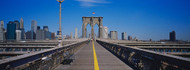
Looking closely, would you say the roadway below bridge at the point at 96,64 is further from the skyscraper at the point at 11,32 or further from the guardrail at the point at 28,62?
the skyscraper at the point at 11,32

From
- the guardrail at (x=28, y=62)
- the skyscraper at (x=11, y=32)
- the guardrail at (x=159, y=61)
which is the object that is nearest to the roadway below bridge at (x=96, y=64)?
the guardrail at (x=159, y=61)

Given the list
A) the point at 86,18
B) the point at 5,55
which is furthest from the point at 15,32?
the point at 5,55

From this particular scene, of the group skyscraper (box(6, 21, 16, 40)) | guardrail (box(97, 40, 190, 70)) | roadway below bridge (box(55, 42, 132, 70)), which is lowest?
roadway below bridge (box(55, 42, 132, 70))

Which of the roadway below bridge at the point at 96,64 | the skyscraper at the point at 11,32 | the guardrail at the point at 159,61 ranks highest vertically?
the skyscraper at the point at 11,32

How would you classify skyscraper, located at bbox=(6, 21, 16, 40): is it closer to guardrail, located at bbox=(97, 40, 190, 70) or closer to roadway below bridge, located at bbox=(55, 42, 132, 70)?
roadway below bridge, located at bbox=(55, 42, 132, 70)

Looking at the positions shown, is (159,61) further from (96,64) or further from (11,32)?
(11,32)

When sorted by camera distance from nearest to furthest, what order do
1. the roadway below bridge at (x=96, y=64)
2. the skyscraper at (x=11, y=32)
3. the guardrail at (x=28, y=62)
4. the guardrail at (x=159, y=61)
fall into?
the guardrail at (x=28, y=62)
the guardrail at (x=159, y=61)
the roadway below bridge at (x=96, y=64)
the skyscraper at (x=11, y=32)

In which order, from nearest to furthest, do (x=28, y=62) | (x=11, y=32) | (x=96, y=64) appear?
(x=28, y=62)
(x=96, y=64)
(x=11, y=32)

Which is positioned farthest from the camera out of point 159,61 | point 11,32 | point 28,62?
point 11,32

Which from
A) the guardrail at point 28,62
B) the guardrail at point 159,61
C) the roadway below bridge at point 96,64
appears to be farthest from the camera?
the roadway below bridge at point 96,64

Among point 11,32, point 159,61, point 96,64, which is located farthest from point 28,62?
point 11,32

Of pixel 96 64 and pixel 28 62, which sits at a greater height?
pixel 28 62

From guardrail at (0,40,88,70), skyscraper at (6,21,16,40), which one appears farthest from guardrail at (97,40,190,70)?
skyscraper at (6,21,16,40)

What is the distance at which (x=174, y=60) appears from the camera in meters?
4.19
